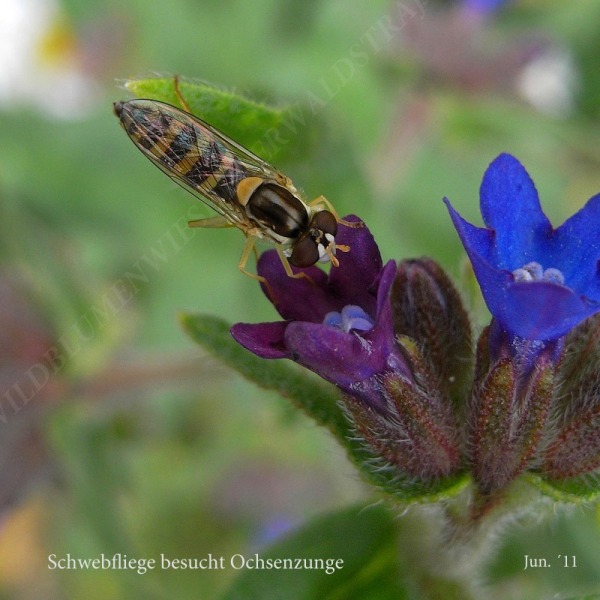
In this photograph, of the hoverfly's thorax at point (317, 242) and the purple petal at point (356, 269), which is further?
the hoverfly's thorax at point (317, 242)

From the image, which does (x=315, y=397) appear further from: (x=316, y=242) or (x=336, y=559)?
(x=336, y=559)

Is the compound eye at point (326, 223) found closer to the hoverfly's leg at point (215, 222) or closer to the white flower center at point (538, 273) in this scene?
the hoverfly's leg at point (215, 222)

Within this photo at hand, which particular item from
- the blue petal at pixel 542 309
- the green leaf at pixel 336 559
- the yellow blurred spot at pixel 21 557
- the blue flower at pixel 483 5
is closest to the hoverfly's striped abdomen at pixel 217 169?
the blue petal at pixel 542 309

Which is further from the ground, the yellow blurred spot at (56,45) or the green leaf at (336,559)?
the yellow blurred spot at (56,45)

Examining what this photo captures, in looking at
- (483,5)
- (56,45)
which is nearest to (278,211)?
(483,5)

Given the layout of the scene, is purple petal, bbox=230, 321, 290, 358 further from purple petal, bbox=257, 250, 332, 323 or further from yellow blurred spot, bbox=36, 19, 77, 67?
yellow blurred spot, bbox=36, 19, 77, 67

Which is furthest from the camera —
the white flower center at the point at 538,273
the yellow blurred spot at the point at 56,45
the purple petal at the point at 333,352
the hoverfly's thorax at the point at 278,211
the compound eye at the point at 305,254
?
the yellow blurred spot at the point at 56,45

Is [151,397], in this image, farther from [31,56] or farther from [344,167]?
[31,56]

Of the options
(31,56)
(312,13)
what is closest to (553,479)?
(312,13)
